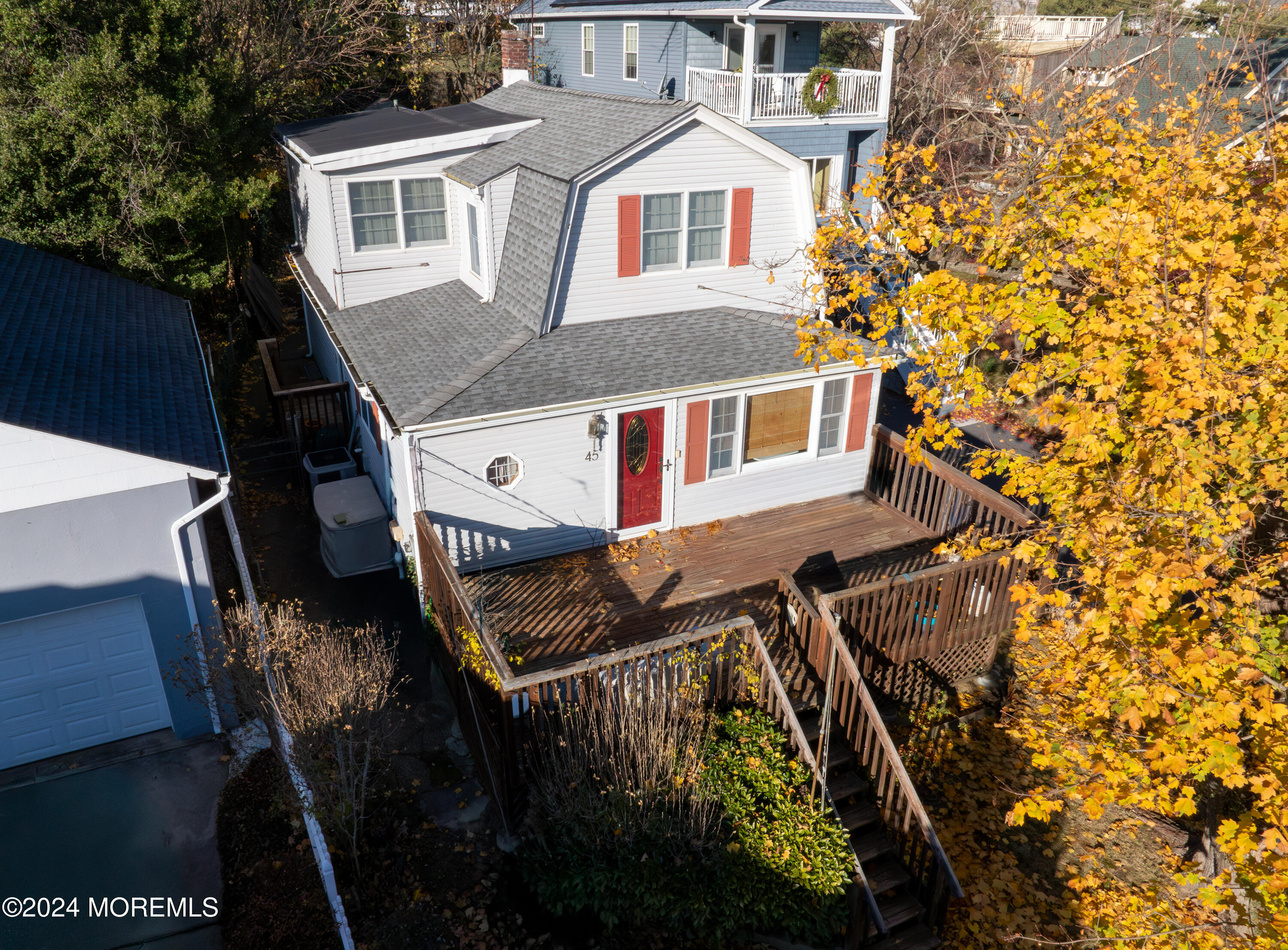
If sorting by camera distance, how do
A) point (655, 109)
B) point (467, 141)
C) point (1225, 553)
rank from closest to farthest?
point (1225, 553) → point (655, 109) → point (467, 141)

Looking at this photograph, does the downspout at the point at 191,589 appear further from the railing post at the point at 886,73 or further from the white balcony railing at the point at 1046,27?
the white balcony railing at the point at 1046,27

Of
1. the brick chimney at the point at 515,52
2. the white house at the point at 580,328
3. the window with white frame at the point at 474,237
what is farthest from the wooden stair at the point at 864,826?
the brick chimney at the point at 515,52

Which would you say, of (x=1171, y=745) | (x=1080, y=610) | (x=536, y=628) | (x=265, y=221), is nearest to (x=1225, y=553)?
→ (x=1080, y=610)

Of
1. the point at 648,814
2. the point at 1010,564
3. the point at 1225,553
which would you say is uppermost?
the point at 1225,553

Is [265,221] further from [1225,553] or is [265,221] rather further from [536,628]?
[1225,553]

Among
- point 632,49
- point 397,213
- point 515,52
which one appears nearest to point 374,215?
point 397,213

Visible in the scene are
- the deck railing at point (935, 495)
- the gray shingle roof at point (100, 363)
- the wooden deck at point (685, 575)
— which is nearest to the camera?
the gray shingle roof at point (100, 363)

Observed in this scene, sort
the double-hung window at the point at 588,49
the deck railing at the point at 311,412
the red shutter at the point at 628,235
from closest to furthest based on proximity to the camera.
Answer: the red shutter at the point at 628,235 < the deck railing at the point at 311,412 < the double-hung window at the point at 588,49

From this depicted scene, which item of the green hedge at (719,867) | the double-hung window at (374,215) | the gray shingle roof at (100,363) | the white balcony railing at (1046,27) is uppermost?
the white balcony railing at (1046,27)
